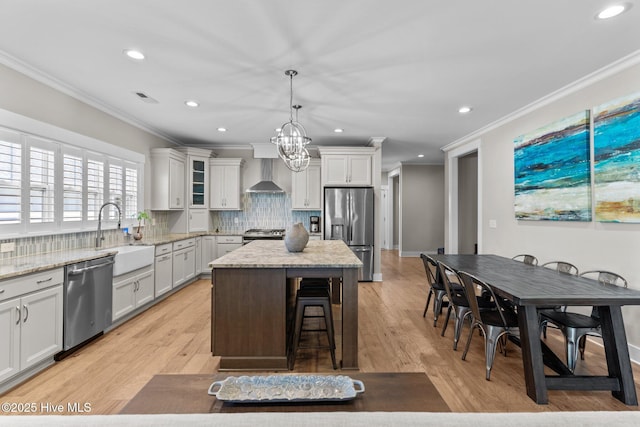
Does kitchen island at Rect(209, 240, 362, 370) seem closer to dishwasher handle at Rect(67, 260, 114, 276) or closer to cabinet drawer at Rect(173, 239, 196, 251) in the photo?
dishwasher handle at Rect(67, 260, 114, 276)

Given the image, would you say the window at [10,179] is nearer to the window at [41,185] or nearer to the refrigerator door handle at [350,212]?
the window at [41,185]

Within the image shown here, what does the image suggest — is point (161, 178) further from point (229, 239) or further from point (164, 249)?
point (229, 239)

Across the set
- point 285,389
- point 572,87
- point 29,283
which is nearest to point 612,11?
point 572,87

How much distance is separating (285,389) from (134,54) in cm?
298

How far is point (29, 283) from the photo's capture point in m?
2.36

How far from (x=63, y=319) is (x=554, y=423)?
11.3 ft

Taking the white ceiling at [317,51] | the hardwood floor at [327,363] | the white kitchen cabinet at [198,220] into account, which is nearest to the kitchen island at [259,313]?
the hardwood floor at [327,363]

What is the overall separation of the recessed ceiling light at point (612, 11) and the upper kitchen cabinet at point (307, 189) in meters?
4.44

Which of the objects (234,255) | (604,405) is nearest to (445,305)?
(604,405)

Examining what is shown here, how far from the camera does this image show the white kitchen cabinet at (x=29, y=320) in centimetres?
218

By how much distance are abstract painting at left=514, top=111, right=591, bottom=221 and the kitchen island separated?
252cm

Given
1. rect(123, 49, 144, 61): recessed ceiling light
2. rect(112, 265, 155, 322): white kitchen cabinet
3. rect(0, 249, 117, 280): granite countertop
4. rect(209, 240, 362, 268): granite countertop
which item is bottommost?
rect(112, 265, 155, 322): white kitchen cabinet

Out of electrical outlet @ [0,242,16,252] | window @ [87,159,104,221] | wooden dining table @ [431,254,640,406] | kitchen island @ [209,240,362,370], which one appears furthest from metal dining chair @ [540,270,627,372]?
window @ [87,159,104,221]

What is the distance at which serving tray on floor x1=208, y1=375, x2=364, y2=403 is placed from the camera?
921 mm
